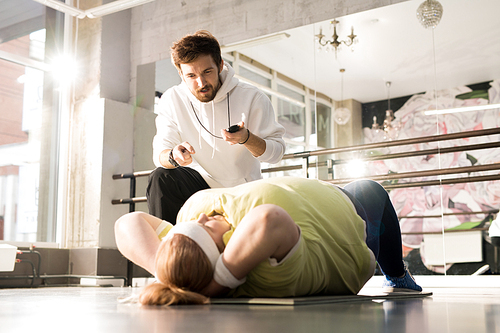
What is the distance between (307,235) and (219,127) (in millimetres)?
1310

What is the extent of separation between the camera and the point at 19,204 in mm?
4695

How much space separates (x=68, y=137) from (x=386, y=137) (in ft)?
10.0

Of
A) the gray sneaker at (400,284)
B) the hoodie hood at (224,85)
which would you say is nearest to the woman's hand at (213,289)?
the gray sneaker at (400,284)

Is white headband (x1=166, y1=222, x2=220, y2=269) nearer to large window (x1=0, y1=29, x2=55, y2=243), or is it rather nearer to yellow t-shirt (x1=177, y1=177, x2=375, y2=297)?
yellow t-shirt (x1=177, y1=177, x2=375, y2=297)

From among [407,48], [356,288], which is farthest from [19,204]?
[356,288]

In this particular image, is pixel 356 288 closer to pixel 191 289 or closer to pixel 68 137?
pixel 191 289

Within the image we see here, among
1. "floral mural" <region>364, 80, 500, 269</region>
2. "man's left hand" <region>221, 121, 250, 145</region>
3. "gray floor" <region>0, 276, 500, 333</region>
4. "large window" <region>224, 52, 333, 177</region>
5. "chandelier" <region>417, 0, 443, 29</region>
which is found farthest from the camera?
"large window" <region>224, 52, 333, 177</region>

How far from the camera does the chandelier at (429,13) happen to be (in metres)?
3.60

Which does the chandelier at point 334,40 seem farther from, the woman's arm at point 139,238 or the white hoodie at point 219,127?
the woman's arm at point 139,238

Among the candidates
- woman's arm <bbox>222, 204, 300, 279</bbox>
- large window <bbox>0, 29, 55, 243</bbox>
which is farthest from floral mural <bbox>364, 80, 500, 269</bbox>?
large window <bbox>0, 29, 55, 243</bbox>

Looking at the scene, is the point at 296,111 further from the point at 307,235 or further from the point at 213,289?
the point at 213,289

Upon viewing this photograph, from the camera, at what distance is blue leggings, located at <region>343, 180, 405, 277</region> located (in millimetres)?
1631

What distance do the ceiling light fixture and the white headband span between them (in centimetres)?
329

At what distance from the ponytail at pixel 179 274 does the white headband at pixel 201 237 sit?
1cm
